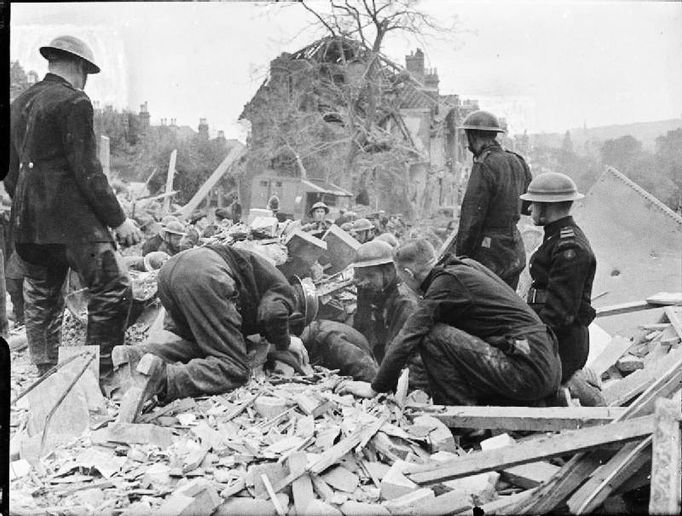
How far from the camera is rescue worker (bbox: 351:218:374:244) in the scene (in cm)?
472

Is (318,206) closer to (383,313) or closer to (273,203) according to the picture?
(273,203)

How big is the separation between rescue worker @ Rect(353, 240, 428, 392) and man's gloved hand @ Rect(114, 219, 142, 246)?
1.45m

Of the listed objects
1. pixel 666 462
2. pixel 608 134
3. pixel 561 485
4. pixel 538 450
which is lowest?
pixel 561 485

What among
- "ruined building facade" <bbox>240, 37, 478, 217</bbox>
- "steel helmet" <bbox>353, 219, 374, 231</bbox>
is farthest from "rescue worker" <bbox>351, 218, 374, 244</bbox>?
"ruined building facade" <bbox>240, 37, 478, 217</bbox>

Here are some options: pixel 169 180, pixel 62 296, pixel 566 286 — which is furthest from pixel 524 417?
pixel 62 296

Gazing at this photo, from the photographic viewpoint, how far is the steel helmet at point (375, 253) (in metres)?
4.70

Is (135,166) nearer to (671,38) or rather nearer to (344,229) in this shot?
(344,229)

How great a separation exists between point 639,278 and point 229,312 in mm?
2813

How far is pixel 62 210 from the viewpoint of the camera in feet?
14.4

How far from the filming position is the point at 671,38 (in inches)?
180

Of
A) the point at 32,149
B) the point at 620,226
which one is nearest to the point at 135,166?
the point at 32,149

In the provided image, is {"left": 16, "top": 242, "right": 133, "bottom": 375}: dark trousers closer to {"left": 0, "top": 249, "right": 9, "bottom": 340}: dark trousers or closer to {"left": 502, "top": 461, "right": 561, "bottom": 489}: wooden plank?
{"left": 0, "top": 249, "right": 9, "bottom": 340}: dark trousers

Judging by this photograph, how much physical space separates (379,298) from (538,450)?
171 cm

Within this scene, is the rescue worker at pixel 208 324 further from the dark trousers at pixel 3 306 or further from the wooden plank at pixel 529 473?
the wooden plank at pixel 529 473
